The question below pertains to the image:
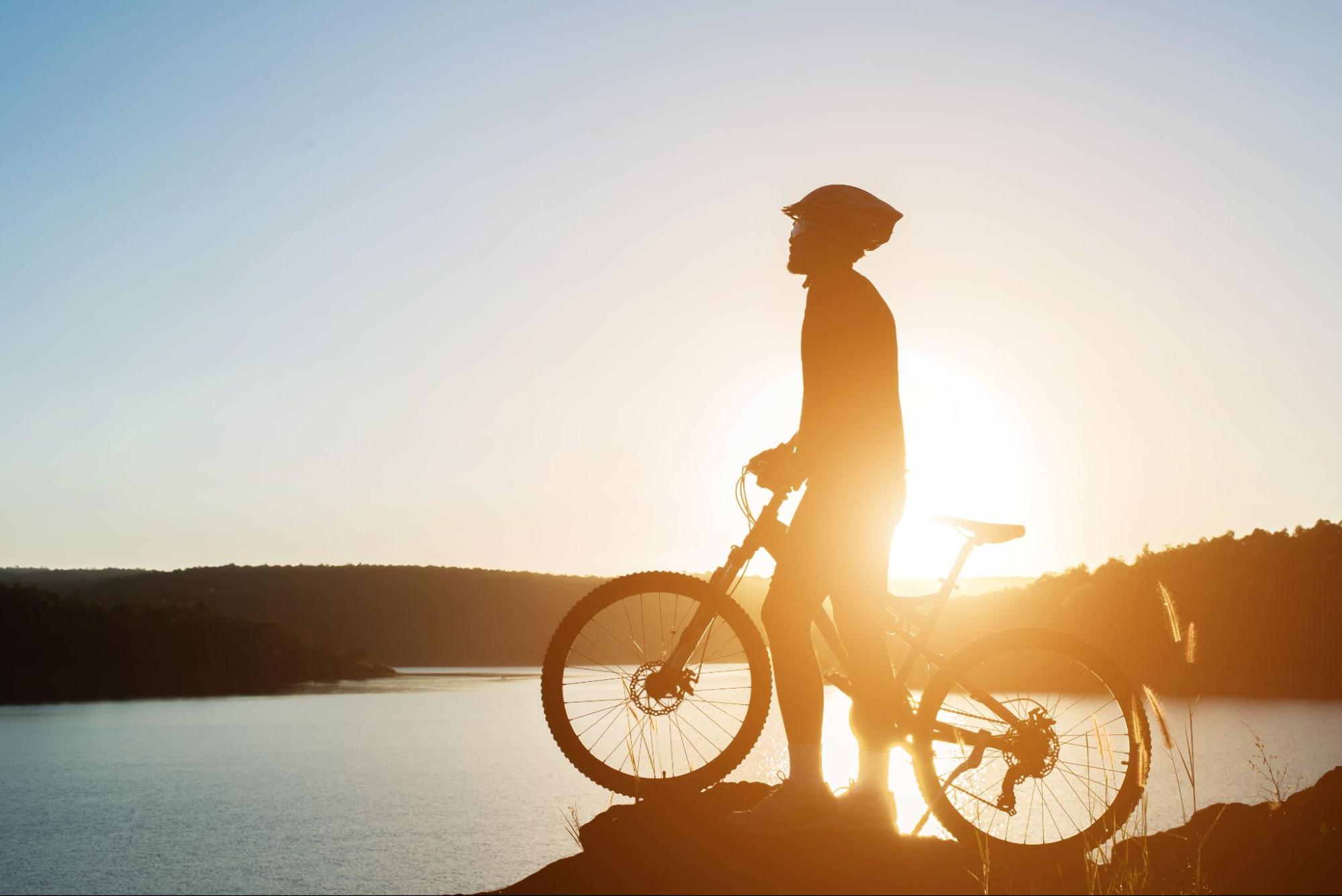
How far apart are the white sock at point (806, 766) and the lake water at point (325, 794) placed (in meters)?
0.78

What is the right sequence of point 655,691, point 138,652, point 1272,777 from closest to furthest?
1. point 655,691
2. point 1272,777
3. point 138,652

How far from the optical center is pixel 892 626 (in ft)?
15.9

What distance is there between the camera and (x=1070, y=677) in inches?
206

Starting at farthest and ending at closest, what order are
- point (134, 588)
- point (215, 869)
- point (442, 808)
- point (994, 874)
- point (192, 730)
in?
point (134, 588) < point (192, 730) < point (442, 808) < point (215, 869) < point (994, 874)

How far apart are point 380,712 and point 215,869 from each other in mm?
63240

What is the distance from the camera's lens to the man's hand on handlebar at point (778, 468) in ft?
15.6

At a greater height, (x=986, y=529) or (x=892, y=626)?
(x=986, y=529)

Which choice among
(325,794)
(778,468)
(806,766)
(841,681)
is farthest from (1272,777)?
(325,794)

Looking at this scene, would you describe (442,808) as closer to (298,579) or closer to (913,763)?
(913,763)

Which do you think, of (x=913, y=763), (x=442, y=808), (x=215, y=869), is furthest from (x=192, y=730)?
(x=913, y=763)

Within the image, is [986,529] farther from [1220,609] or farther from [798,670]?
[1220,609]

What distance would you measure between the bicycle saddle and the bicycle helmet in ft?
4.51

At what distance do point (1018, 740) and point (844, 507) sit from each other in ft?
4.96

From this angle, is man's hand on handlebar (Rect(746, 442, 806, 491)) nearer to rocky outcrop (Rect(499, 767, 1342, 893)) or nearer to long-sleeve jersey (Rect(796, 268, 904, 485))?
long-sleeve jersey (Rect(796, 268, 904, 485))
